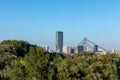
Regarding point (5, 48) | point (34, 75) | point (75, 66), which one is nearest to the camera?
point (34, 75)

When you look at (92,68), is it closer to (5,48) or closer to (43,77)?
(43,77)

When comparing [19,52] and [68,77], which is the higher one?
[19,52]

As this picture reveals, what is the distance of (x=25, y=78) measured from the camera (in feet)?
103

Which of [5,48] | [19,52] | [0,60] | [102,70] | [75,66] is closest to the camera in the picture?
[75,66]

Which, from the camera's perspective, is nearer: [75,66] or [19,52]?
[75,66]

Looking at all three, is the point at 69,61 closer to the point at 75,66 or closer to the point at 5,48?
the point at 75,66

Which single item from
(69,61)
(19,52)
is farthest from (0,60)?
(19,52)

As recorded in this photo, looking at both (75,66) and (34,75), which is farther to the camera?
(75,66)

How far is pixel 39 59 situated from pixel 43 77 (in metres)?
1.64

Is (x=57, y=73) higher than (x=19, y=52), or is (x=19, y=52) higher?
(x=19, y=52)

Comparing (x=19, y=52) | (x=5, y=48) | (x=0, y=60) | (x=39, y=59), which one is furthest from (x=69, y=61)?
(x=19, y=52)

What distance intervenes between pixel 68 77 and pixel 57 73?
1.12 metres

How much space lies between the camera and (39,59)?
31.5 meters

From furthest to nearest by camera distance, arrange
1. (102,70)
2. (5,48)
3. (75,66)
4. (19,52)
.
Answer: (19,52)
(5,48)
(102,70)
(75,66)
